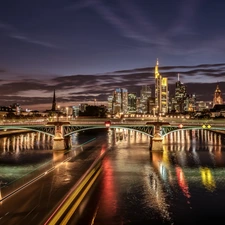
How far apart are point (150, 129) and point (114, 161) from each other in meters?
19.3

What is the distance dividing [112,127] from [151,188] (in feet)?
119

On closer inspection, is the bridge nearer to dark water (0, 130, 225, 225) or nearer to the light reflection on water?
dark water (0, 130, 225, 225)

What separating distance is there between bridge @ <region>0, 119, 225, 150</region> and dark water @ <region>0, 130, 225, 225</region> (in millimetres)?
7407

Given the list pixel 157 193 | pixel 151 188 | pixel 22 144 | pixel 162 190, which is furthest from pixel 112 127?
pixel 157 193

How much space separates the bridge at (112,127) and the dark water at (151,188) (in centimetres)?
741

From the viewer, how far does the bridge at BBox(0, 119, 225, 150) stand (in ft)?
239

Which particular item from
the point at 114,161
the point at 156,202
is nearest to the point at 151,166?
the point at 114,161

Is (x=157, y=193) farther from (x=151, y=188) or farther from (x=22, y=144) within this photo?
(x=22, y=144)

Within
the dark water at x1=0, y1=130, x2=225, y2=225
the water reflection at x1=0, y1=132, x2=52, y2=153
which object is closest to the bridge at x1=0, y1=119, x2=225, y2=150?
the water reflection at x1=0, y1=132, x2=52, y2=153

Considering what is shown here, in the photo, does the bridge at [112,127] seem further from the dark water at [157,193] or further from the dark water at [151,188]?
the dark water at [157,193]

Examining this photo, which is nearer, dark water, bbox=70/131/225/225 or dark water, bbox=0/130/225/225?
dark water, bbox=70/131/225/225

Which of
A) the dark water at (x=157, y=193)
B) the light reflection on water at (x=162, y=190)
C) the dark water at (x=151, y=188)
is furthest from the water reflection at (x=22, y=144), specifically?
the dark water at (x=157, y=193)

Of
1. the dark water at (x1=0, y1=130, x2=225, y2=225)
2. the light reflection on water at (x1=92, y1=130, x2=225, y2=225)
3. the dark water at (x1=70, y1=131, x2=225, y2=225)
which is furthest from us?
the light reflection on water at (x1=92, y1=130, x2=225, y2=225)

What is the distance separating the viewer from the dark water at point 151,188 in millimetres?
28828
